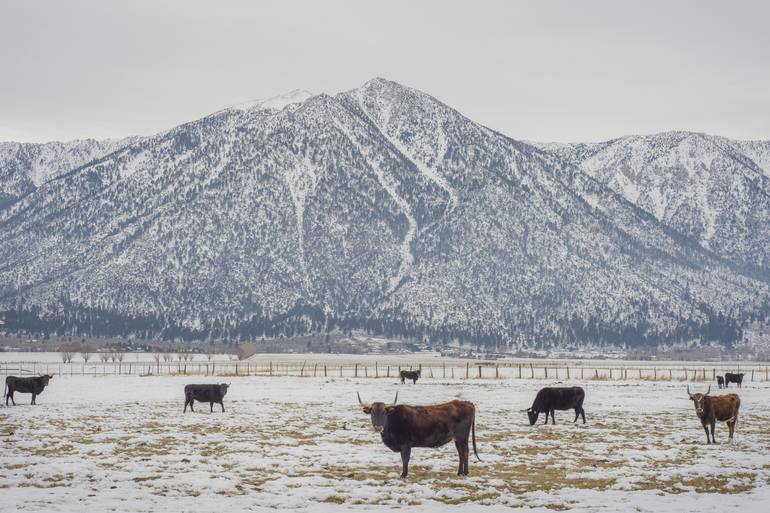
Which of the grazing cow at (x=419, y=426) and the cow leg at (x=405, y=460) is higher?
the grazing cow at (x=419, y=426)

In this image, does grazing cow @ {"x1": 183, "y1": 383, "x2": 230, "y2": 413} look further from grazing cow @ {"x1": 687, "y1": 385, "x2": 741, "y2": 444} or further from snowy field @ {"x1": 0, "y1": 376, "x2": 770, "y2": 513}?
grazing cow @ {"x1": 687, "y1": 385, "x2": 741, "y2": 444}

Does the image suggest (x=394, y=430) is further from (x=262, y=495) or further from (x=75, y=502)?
(x=75, y=502)

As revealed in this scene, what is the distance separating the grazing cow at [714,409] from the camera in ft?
99.4

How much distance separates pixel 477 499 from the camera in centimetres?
2075

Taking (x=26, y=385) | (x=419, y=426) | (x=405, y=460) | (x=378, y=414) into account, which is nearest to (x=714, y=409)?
(x=419, y=426)

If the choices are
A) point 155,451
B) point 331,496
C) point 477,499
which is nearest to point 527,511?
point 477,499

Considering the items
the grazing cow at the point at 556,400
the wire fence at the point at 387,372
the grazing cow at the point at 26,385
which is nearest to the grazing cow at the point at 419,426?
the grazing cow at the point at 556,400

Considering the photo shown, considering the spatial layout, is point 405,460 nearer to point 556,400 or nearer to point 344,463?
point 344,463

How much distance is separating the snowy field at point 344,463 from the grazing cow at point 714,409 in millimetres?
718

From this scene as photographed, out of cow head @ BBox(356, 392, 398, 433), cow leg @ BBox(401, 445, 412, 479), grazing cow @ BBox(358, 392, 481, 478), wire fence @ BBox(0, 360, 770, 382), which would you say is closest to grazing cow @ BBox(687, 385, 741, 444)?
grazing cow @ BBox(358, 392, 481, 478)

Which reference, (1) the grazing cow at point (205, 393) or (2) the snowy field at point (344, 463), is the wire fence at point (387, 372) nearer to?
(1) the grazing cow at point (205, 393)

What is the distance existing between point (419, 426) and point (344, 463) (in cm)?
343

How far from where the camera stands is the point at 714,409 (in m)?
30.9

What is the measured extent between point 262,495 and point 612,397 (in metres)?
39.0
